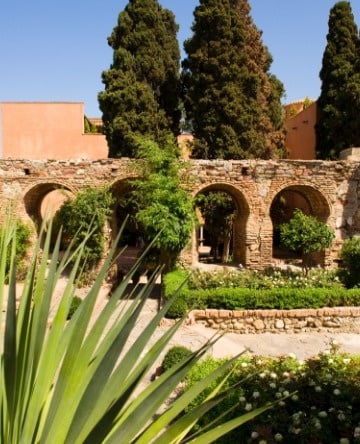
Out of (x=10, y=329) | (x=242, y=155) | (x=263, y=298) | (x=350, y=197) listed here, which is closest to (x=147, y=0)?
(x=242, y=155)

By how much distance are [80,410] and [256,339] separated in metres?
7.78

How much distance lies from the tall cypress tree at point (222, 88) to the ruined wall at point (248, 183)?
163 inches

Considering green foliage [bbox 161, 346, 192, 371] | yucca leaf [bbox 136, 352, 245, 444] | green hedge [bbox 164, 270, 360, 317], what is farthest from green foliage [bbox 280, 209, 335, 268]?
yucca leaf [bbox 136, 352, 245, 444]

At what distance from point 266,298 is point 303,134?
56.2ft

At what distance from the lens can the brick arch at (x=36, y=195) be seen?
43.0 ft

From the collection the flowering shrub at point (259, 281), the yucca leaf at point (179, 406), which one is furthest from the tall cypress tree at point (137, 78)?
the yucca leaf at point (179, 406)

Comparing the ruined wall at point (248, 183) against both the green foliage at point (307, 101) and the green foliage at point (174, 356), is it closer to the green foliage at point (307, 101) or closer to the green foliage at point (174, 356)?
the green foliage at point (174, 356)

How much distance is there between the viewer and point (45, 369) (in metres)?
1.57

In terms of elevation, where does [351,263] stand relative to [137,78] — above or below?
below

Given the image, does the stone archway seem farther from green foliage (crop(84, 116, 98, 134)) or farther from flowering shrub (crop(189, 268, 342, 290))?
green foliage (crop(84, 116, 98, 134))

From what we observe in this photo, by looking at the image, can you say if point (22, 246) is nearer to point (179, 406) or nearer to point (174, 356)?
point (174, 356)

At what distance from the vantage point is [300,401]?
14.5 feet

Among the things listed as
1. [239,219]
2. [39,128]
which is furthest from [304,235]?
[39,128]

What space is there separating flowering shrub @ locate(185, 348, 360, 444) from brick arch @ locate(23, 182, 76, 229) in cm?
925
